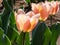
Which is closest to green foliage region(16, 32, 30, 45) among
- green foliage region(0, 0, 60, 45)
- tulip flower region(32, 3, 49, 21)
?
green foliage region(0, 0, 60, 45)

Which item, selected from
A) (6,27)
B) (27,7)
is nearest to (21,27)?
(6,27)

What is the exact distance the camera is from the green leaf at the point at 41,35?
1.07 meters

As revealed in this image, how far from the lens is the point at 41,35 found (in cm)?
108

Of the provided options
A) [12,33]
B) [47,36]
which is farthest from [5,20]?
[47,36]

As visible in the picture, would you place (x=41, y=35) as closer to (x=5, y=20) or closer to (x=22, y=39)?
(x=22, y=39)

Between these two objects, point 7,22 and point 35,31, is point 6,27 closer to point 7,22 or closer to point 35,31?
point 7,22

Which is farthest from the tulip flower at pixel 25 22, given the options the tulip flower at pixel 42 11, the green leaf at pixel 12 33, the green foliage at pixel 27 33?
the green leaf at pixel 12 33

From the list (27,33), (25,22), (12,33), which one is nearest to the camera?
(25,22)

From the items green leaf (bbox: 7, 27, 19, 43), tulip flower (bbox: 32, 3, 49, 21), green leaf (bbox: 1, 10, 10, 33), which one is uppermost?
tulip flower (bbox: 32, 3, 49, 21)

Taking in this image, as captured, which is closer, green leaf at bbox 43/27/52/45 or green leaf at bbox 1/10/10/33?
green leaf at bbox 43/27/52/45

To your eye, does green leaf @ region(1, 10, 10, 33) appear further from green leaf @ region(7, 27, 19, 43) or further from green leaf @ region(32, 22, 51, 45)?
green leaf @ region(32, 22, 51, 45)

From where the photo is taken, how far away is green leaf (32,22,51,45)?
3.51 ft

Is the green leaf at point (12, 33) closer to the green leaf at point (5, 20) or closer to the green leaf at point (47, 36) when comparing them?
the green leaf at point (5, 20)

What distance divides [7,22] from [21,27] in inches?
14.3
